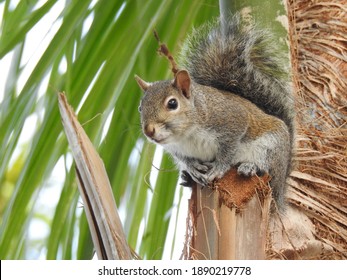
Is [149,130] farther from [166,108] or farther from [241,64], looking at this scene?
[241,64]

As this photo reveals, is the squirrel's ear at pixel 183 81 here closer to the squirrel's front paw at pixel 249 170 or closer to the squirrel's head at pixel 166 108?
the squirrel's head at pixel 166 108

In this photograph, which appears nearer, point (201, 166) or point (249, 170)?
point (249, 170)

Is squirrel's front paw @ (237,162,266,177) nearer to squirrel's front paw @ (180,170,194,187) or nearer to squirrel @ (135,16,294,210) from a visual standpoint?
squirrel @ (135,16,294,210)

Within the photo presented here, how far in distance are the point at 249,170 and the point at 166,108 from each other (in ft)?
0.85

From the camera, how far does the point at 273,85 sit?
168 cm

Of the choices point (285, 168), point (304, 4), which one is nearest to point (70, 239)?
point (285, 168)

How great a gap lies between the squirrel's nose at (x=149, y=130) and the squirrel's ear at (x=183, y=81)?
0.60 feet

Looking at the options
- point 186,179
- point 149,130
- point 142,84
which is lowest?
point 186,179

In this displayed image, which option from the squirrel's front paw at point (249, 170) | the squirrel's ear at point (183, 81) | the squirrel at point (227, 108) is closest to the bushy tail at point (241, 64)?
the squirrel at point (227, 108)

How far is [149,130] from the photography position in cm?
146

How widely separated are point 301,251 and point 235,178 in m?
0.21

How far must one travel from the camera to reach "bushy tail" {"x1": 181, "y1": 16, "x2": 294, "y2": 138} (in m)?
1.60

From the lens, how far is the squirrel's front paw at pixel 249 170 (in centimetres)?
144

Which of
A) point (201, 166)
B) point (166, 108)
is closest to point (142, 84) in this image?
point (166, 108)
